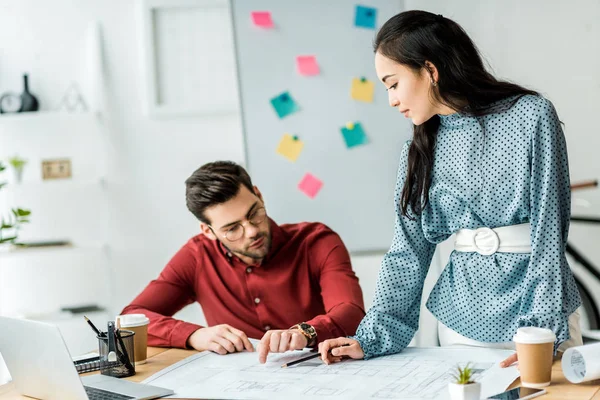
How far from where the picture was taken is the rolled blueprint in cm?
122

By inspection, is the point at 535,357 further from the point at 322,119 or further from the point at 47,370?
the point at 322,119

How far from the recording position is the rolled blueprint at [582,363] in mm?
1224

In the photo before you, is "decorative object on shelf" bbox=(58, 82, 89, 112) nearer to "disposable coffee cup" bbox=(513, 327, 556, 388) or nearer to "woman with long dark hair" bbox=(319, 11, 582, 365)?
"woman with long dark hair" bbox=(319, 11, 582, 365)

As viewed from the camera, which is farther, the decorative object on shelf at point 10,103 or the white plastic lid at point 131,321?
the decorative object on shelf at point 10,103

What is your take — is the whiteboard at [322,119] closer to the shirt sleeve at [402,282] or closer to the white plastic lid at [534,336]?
the shirt sleeve at [402,282]

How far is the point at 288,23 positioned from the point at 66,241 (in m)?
1.31

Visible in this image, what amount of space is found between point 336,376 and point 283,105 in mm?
1922

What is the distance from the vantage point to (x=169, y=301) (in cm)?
213

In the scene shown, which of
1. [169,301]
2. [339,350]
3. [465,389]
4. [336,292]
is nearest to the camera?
[465,389]

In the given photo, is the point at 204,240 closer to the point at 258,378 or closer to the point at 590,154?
the point at 258,378

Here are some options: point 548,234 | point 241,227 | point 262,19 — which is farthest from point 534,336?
point 262,19

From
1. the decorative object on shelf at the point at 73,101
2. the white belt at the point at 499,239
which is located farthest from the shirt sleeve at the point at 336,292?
the decorative object on shelf at the point at 73,101

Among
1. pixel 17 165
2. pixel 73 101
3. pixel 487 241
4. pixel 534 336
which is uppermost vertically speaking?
pixel 73 101

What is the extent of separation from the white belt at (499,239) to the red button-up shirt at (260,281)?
0.54 metres
